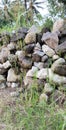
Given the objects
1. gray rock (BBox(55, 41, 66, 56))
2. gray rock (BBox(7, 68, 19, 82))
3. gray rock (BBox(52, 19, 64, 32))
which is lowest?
gray rock (BBox(7, 68, 19, 82))

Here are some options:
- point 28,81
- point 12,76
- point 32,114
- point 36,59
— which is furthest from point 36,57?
point 32,114

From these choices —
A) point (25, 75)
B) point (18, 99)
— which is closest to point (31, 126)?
point (18, 99)

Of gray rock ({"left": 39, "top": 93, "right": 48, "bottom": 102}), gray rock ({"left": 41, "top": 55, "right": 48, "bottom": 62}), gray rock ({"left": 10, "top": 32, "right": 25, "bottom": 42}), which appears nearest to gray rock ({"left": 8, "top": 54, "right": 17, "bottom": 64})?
gray rock ({"left": 10, "top": 32, "right": 25, "bottom": 42})

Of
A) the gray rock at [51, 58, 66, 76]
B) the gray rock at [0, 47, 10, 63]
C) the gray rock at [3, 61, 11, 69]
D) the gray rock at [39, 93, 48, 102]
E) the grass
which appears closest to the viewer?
the grass

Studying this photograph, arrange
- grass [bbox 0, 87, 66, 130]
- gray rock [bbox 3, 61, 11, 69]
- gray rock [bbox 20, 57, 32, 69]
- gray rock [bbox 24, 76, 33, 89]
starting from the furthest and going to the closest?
1. gray rock [bbox 3, 61, 11, 69]
2. gray rock [bbox 20, 57, 32, 69]
3. gray rock [bbox 24, 76, 33, 89]
4. grass [bbox 0, 87, 66, 130]

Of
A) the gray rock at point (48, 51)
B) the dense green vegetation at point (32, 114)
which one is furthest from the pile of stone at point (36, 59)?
the dense green vegetation at point (32, 114)

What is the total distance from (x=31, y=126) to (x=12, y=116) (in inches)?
10.2

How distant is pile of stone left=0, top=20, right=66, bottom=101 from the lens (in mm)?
2539

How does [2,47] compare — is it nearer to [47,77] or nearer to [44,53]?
[44,53]

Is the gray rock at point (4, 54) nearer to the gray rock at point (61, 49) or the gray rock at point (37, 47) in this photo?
the gray rock at point (37, 47)

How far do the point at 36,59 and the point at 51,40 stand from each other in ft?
0.79

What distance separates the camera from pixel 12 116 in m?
2.29

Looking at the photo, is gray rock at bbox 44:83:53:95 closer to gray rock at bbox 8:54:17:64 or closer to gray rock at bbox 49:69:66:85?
gray rock at bbox 49:69:66:85

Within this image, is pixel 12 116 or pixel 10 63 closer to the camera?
pixel 12 116
